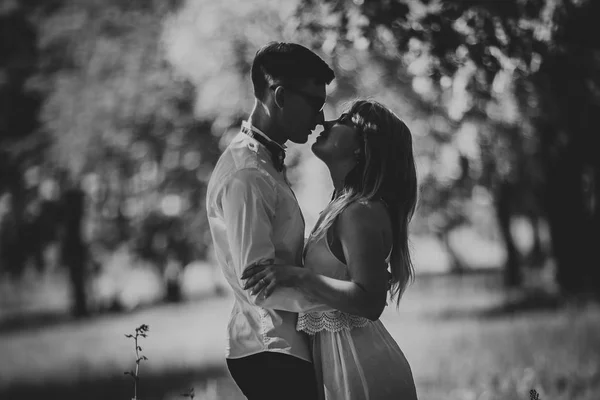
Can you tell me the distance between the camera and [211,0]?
10867 mm

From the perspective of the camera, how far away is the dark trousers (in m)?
3.12

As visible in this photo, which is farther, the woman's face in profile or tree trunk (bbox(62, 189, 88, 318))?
tree trunk (bbox(62, 189, 88, 318))

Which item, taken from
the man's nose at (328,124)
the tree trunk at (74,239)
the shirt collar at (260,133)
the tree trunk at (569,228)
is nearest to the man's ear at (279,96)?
the shirt collar at (260,133)

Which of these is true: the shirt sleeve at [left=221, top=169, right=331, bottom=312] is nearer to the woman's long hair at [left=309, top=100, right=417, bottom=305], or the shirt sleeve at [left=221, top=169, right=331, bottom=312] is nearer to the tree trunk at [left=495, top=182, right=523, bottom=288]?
the woman's long hair at [left=309, top=100, right=417, bottom=305]

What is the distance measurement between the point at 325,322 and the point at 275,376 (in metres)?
0.31

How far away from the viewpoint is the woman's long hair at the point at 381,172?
3.30 m

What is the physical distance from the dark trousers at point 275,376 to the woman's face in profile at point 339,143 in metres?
0.84

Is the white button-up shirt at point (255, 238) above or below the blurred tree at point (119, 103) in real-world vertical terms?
below

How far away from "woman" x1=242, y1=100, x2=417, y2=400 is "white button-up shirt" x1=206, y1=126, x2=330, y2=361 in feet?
0.27

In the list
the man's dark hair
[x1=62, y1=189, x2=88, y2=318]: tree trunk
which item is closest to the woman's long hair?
the man's dark hair

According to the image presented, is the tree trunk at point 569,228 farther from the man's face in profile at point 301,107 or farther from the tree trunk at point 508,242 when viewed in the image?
the man's face in profile at point 301,107

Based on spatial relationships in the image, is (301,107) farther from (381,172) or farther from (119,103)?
(119,103)

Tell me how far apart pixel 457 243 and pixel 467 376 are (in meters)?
37.9

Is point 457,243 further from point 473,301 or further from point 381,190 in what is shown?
point 381,190
